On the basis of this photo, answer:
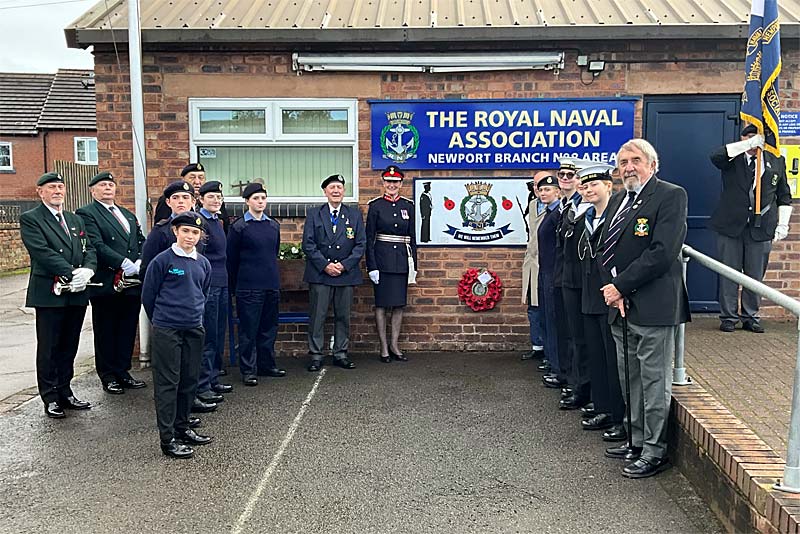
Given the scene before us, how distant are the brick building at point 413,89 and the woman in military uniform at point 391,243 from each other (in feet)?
1.32

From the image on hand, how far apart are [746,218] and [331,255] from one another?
12.9ft

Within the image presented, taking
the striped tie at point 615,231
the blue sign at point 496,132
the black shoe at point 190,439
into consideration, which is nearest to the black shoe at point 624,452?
the striped tie at point 615,231

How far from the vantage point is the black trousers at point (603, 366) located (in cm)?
526

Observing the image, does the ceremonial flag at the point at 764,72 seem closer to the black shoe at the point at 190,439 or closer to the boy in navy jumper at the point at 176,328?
the boy in navy jumper at the point at 176,328

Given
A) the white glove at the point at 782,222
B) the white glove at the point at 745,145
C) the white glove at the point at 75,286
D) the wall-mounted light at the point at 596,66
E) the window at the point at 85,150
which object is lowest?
the white glove at the point at 75,286

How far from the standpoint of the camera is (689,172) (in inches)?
312

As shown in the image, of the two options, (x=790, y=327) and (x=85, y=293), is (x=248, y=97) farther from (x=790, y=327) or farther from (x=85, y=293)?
(x=790, y=327)

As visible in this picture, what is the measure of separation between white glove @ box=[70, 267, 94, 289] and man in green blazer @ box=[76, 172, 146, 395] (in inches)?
14.9

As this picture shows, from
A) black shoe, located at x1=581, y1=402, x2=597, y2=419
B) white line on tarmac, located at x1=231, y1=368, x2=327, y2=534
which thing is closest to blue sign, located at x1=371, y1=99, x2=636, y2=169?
white line on tarmac, located at x1=231, y1=368, x2=327, y2=534

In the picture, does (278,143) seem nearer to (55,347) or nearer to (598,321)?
(55,347)

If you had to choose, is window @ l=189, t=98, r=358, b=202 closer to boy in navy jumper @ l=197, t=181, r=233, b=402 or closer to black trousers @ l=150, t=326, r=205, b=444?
boy in navy jumper @ l=197, t=181, r=233, b=402

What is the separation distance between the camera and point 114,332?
22.8 feet

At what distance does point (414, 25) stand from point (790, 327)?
4802 mm

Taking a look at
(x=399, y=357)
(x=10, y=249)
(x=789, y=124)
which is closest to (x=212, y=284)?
(x=399, y=357)
